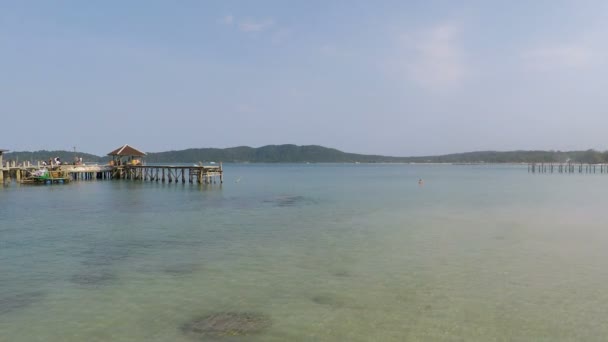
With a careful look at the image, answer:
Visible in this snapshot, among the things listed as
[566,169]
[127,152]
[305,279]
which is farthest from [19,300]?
[566,169]

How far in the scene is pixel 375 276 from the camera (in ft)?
33.8

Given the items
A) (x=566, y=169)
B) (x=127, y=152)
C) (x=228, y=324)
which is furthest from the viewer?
(x=566, y=169)

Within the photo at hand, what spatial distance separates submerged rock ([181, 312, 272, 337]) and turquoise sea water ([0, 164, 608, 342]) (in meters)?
0.04

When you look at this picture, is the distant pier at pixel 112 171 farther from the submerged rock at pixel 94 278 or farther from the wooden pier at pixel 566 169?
the wooden pier at pixel 566 169

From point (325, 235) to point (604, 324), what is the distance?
971cm

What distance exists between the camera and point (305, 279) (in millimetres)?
9984

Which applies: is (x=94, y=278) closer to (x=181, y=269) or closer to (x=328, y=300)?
(x=181, y=269)

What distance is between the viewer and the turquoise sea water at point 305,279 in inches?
280

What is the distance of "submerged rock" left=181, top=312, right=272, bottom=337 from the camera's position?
6.83 metres

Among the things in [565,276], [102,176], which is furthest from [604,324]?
[102,176]

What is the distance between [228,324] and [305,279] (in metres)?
3.12

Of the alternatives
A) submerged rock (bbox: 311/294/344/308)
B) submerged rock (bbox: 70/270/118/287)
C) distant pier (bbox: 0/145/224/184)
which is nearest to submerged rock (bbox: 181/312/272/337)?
submerged rock (bbox: 311/294/344/308)

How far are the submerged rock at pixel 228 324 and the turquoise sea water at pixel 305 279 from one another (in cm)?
4

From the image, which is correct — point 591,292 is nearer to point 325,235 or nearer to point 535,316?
point 535,316
